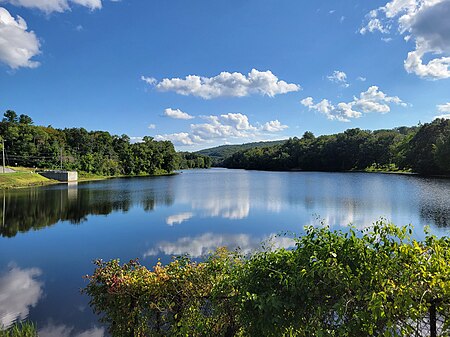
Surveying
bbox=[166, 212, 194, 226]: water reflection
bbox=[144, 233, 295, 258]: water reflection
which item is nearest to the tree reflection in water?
bbox=[166, 212, 194, 226]: water reflection

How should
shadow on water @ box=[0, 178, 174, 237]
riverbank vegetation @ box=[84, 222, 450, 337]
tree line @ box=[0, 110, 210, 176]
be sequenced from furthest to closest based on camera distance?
tree line @ box=[0, 110, 210, 176], shadow on water @ box=[0, 178, 174, 237], riverbank vegetation @ box=[84, 222, 450, 337]

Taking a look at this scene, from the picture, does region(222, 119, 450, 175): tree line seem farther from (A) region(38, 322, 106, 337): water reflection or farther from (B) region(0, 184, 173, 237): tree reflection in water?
(A) region(38, 322, 106, 337): water reflection

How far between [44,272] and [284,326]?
36.7ft

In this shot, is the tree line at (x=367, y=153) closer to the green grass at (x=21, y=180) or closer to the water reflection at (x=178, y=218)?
the water reflection at (x=178, y=218)

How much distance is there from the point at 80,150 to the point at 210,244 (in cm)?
8585

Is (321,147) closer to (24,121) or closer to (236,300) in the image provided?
(24,121)

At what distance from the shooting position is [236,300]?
331 cm

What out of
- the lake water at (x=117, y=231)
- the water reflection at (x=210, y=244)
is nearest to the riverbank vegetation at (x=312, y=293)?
the lake water at (x=117, y=231)

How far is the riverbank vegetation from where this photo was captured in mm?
2586

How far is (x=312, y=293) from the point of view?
114 inches

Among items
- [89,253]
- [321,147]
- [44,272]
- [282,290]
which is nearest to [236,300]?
[282,290]

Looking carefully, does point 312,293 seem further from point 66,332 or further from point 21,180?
point 21,180

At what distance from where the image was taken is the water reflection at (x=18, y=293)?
782 cm

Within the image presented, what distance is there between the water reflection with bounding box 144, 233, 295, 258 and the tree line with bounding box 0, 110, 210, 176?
2579 inches
